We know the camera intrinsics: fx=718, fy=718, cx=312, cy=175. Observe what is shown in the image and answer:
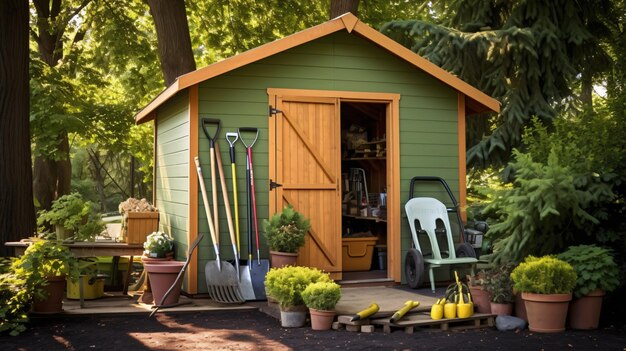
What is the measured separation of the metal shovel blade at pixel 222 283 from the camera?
316 inches

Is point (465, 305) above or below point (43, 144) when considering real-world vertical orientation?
below

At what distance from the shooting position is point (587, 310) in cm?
685

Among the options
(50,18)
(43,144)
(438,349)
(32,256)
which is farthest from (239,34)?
(438,349)

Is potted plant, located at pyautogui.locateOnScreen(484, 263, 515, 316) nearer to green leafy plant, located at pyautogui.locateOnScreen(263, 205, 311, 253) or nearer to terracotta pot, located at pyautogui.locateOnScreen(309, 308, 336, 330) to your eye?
terracotta pot, located at pyautogui.locateOnScreen(309, 308, 336, 330)

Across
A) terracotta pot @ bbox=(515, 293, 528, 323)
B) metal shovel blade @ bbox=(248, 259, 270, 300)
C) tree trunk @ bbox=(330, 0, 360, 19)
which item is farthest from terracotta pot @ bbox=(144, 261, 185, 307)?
tree trunk @ bbox=(330, 0, 360, 19)

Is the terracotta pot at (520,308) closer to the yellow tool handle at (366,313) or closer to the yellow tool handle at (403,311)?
the yellow tool handle at (403,311)

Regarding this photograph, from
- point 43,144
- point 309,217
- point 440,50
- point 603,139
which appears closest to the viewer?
point 603,139

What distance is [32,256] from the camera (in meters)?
7.16

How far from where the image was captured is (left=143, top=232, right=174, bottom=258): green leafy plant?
8.13 metres

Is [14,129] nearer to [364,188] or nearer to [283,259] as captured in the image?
[283,259]

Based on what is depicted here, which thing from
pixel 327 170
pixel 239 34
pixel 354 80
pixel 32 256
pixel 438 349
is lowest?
pixel 438 349

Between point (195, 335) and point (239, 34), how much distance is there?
36.7ft

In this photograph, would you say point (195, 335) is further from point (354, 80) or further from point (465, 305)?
point (354, 80)

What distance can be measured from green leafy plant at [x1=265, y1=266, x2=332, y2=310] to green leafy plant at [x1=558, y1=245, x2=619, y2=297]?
95.9 inches
